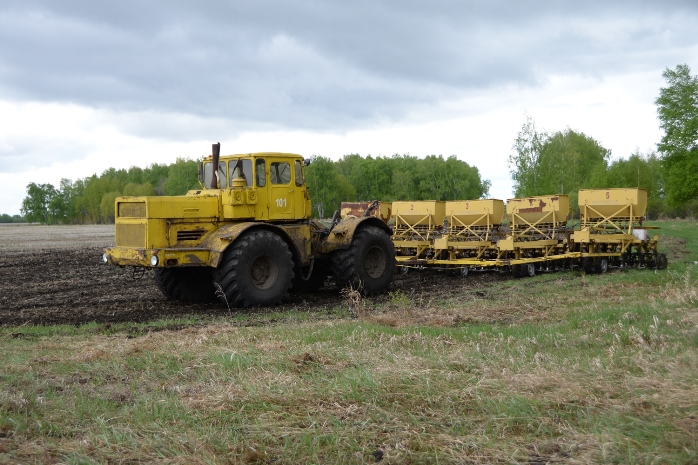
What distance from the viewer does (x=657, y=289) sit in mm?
12695

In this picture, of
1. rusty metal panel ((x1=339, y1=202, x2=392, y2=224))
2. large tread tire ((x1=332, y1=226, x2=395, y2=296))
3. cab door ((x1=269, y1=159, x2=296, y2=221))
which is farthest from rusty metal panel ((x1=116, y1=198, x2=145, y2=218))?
rusty metal panel ((x1=339, y1=202, x2=392, y2=224))

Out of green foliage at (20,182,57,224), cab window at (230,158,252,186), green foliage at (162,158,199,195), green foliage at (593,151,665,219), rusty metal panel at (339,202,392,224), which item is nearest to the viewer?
cab window at (230,158,252,186)

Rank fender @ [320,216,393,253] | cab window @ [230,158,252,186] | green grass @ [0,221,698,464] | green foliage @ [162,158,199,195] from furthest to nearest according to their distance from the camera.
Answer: green foliage @ [162,158,199,195] < fender @ [320,216,393,253] < cab window @ [230,158,252,186] < green grass @ [0,221,698,464]

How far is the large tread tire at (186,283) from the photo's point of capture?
14031mm

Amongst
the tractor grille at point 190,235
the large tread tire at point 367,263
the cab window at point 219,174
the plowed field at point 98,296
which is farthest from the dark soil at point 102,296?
the cab window at point 219,174

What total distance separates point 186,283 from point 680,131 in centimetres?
4520

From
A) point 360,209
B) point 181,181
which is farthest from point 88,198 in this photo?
point 360,209

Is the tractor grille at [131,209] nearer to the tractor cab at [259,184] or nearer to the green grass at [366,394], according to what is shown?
the tractor cab at [259,184]

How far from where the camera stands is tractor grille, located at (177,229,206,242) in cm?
1282

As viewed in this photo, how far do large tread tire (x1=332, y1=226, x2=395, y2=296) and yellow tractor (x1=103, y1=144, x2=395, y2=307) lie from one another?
2 cm

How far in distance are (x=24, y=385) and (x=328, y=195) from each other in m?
71.1

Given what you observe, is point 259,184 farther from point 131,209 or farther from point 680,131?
point 680,131

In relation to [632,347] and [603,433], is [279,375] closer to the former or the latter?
[603,433]

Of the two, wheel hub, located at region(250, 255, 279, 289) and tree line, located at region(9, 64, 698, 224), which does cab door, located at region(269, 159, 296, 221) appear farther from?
tree line, located at region(9, 64, 698, 224)
